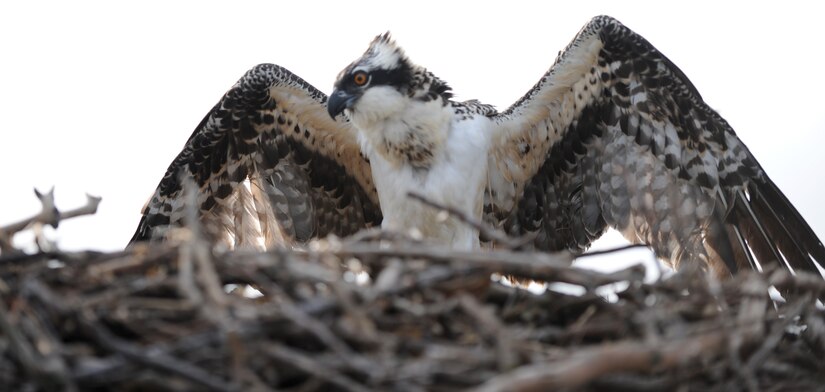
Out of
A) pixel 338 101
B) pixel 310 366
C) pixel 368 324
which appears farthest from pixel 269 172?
pixel 310 366

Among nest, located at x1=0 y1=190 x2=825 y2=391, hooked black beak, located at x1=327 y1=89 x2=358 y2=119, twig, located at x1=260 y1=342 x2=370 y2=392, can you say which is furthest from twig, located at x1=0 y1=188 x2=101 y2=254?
hooked black beak, located at x1=327 y1=89 x2=358 y2=119

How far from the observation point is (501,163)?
8.20 m

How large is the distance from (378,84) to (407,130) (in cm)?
33

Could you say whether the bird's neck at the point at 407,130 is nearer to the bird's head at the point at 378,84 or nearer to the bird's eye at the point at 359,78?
the bird's head at the point at 378,84

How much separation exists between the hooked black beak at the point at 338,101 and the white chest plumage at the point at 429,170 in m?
0.23

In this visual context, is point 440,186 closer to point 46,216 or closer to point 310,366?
point 46,216

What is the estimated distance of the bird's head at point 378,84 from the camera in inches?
286

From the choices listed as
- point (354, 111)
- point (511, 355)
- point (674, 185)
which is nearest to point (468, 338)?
point (511, 355)

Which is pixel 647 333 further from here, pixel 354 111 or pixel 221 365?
pixel 354 111

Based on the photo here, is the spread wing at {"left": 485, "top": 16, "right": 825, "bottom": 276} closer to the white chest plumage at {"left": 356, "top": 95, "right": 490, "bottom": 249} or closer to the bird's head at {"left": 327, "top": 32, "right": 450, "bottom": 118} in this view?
the white chest plumage at {"left": 356, "top": 95, "right": 490, "bottom": 249}

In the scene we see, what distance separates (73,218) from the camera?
5.65 m

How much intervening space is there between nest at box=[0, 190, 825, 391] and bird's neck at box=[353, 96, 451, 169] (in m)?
2.19

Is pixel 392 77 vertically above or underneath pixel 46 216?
above

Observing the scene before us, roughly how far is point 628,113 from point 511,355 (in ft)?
12.4
